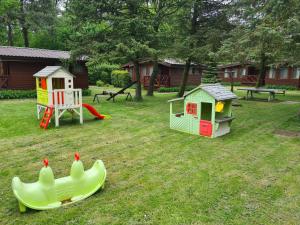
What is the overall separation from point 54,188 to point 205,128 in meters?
4.81

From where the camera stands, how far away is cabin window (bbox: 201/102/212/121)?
26.8 ft

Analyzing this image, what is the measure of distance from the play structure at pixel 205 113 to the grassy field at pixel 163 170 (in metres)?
0.37

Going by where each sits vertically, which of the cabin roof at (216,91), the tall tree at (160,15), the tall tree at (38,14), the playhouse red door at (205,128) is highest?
the tall tree at (38,14)

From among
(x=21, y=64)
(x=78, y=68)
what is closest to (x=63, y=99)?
(x=21, y=64)

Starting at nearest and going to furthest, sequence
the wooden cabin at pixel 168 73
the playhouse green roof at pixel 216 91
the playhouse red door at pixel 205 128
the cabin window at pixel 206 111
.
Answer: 1. the playhouse green roof at pixel 216 91
2. the playhouse red door at pixel 205 128
3. the cabin window at pixel 206 111
4. the wooden cabin at pixel 168 73

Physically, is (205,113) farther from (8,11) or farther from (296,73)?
(8,11)

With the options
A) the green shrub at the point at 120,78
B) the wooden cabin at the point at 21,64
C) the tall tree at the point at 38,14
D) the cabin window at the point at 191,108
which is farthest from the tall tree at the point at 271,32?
the tall tree at the point at 38,14

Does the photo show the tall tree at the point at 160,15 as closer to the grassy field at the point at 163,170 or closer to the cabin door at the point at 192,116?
the cabin door at the point at 192,116

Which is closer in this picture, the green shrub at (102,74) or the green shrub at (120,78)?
the green shrub at (120,78)

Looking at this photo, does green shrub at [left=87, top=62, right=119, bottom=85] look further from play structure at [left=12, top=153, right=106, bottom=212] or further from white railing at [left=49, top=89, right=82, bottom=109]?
play structure at [left=12, top=153, right=106, bottom=212]

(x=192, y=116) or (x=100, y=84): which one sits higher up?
(x=100, y=84)

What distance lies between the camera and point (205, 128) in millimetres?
7504

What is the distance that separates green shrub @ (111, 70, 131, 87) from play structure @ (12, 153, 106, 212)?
22.4 m

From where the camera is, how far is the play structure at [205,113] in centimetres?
731
